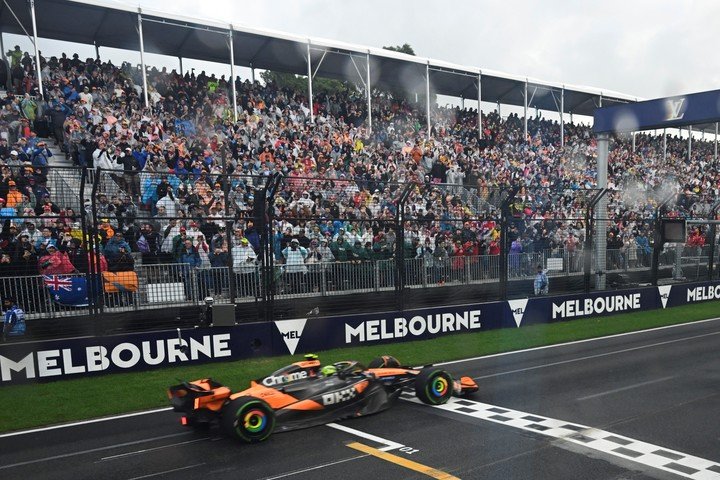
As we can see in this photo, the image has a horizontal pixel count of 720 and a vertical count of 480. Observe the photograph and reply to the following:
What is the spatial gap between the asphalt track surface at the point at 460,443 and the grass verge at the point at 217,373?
665mm

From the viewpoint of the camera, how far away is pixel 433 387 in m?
9.06

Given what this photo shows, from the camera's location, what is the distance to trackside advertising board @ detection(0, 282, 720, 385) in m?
10.5

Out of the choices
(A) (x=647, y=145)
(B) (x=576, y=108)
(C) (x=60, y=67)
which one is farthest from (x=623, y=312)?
(A) (x=647, y=145)

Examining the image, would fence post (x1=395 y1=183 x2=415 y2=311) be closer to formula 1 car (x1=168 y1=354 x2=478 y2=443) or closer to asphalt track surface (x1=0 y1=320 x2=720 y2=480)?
asphalt track surface (x1=0 y1=320 x2=720 y2=480)

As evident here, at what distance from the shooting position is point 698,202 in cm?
3078

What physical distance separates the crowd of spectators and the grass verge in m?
2.14

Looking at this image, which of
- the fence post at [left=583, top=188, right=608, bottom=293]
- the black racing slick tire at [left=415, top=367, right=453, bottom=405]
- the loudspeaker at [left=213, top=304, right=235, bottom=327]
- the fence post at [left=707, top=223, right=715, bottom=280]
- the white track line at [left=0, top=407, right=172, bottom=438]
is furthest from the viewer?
the fence post at [left=707, top=223, right=715, bottom=280]

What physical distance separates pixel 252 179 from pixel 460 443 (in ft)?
27.4

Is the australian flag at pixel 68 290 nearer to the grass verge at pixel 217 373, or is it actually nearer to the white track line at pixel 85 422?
the grass verge at pixel 217 373

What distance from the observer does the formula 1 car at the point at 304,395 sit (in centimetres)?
760

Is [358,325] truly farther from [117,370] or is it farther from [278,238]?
[117,370]

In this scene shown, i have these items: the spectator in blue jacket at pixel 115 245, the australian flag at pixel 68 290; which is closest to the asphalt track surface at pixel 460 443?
the australian flag at pixel 68 290

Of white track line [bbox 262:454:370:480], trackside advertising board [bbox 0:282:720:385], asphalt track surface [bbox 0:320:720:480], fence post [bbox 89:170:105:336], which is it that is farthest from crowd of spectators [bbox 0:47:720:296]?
white track line [bbox 262:454:370:480]

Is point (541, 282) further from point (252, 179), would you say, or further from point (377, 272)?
point (252, 179)
